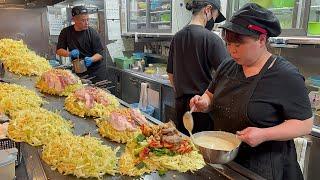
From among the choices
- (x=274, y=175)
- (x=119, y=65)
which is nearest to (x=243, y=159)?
(x=274, y=175)

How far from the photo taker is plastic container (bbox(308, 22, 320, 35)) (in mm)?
2585

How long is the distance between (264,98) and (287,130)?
0.62ft

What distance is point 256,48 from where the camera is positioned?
148 centimetres

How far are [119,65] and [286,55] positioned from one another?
125 inches

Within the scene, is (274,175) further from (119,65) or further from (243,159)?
(119,65)

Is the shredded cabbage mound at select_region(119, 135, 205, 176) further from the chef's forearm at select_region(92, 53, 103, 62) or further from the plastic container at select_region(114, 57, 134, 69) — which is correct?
the plastic container at select_region(114, 57, 134, 69)

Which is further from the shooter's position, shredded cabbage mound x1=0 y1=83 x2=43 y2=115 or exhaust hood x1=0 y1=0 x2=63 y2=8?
exhaust hood x1=0 y1=0 x2=63 y2=8

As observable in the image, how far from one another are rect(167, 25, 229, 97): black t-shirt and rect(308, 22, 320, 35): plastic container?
0.80 m

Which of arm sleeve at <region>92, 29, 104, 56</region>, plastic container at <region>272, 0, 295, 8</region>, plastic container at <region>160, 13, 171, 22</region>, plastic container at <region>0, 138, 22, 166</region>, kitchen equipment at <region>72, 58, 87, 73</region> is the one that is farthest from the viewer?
plastic container at <region>160, 13, 171, 22</region>

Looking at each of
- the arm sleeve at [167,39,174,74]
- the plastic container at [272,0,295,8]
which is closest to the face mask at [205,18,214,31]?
the arm sleeve at [167,39,174,74]

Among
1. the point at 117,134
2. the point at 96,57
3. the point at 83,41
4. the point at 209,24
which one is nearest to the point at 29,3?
the point at 83,41

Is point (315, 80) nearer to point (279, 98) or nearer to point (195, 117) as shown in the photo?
point (195, 117)

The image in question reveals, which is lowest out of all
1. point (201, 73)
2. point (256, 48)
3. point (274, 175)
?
point (274, 175)

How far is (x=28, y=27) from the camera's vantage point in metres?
5.82
